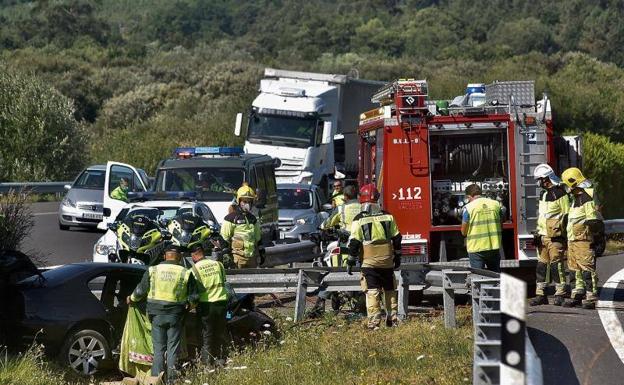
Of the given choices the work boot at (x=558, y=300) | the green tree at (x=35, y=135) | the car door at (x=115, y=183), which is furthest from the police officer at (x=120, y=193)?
the green tree at (x=35, y=135)

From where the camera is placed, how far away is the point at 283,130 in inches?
1278

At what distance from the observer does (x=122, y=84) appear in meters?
71.7

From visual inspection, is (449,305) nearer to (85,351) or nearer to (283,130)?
(85,351)

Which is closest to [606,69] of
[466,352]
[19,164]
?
[19,164]

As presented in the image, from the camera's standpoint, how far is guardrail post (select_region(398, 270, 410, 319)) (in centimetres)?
1463

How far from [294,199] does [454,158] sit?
9.05 m

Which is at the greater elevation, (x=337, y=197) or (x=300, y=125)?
(x=300, y=125)

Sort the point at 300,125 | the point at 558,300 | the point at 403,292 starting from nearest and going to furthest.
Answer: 1. the point at 403,292
2. the point at 558,300
3. the point at 300,125

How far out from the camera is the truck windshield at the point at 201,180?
2106cm

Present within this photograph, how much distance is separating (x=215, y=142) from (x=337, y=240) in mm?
30558

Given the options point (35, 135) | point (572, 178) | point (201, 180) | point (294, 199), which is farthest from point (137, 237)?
point (35, 135)

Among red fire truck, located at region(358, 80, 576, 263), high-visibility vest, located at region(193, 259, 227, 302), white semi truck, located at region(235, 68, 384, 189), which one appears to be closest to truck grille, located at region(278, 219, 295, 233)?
white semi truck, located at region(235, 68, 384, 189)

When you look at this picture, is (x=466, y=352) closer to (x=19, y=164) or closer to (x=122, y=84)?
(x=19, y=164)

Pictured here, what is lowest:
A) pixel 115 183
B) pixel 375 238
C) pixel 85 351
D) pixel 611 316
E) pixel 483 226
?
pixel 85 351
